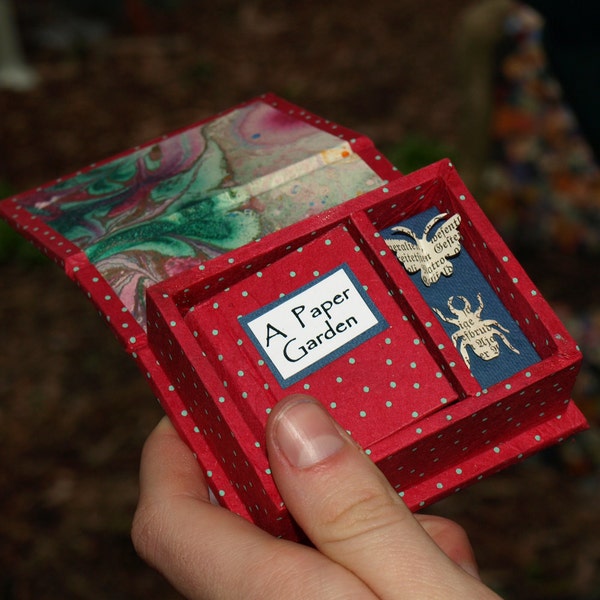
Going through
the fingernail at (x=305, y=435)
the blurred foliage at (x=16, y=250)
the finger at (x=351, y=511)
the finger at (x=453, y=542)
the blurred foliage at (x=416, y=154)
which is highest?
the blurred foliage at (x=16, y=250)

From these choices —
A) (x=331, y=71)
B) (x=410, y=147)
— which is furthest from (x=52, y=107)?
(x=410, y=147)

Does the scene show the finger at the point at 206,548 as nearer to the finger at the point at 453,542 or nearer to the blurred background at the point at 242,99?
the finger at the point at 453,542

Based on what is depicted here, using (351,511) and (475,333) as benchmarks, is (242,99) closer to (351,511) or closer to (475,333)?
(475,333)

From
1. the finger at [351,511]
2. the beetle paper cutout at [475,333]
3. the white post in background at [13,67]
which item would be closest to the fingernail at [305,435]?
the finger at [351,511]

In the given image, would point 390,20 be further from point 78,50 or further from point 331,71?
point 78,50

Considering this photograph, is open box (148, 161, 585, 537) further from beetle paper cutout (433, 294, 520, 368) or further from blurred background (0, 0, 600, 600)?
blurred background (0, 0, 600, 600)

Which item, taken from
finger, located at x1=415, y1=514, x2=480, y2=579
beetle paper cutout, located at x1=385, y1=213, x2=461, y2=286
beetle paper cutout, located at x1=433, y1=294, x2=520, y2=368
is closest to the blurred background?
beetle paper cutout, located at x1=385, y1=213, x2=461, y2=286
